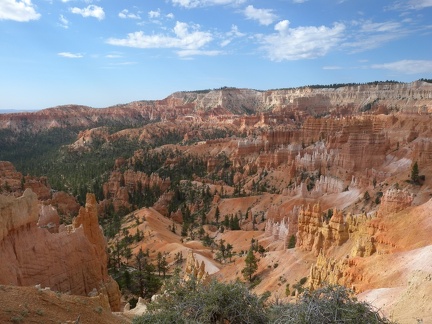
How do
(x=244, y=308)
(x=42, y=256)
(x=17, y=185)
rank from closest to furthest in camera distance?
(x=244, y=308) < (x=42, y=256) < (x=17, y=185)

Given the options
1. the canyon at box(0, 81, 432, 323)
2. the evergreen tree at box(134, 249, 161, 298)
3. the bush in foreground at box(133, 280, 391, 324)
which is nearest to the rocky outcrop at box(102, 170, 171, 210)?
the canyon at box(0, 81, 432, 323)

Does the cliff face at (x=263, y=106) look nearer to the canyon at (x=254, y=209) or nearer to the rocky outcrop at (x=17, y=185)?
the canyon at (x=254, y=209)

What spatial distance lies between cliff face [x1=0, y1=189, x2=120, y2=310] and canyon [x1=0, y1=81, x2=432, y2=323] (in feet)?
0.20

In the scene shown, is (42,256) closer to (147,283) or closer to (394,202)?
(147,283)

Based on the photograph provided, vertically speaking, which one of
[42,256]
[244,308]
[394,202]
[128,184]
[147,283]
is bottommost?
[128,184]

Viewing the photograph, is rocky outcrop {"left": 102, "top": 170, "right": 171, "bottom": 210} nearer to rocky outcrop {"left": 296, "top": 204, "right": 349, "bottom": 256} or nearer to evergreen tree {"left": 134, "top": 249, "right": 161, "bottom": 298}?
evergreen tree {"left": 134, "top": 249, "right": 161, "bottom": 298}

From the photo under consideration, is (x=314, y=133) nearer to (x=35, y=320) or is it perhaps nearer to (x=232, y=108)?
(x=35, y=320)

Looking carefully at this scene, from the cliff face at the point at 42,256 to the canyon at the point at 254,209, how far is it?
0.06 metres

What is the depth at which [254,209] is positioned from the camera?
5062cm

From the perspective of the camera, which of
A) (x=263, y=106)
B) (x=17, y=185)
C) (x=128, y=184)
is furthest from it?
(x=263, y=106)

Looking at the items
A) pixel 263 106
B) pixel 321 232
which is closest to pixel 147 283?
pixel 321 232

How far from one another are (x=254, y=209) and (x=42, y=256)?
119 ft

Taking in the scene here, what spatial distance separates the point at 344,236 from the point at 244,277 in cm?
732

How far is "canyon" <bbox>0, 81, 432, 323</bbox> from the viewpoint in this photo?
54.6 ft
